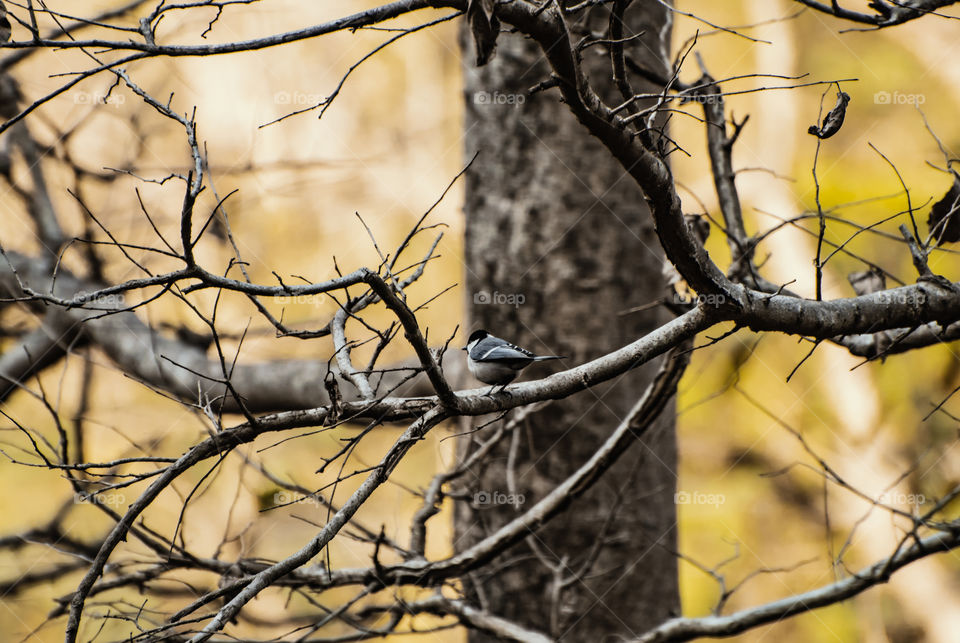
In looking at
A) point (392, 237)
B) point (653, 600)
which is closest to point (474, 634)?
point (653, 600)

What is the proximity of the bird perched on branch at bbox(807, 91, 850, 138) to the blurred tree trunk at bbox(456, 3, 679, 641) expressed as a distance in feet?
5.64

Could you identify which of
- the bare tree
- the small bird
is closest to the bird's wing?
the small bird

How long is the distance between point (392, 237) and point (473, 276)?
6511 mm

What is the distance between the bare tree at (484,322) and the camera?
4.47 feet

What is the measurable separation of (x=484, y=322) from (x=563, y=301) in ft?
1.20

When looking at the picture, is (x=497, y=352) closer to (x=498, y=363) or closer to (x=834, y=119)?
(x=498, y=363)

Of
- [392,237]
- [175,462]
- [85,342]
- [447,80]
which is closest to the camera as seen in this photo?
[175,462]

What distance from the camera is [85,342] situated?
402 centimetres

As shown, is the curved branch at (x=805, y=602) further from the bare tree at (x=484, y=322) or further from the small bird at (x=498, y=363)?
the small bird at (x=498, y=363)

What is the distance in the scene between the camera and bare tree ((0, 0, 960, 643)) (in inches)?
53.7

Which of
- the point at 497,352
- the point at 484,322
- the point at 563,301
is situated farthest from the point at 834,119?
the point at 484,322

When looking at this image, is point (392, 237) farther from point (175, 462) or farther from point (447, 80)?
point (175, 462)

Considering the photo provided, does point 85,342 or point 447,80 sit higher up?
point 447,80

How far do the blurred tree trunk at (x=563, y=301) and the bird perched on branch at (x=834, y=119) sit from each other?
1719 mm
